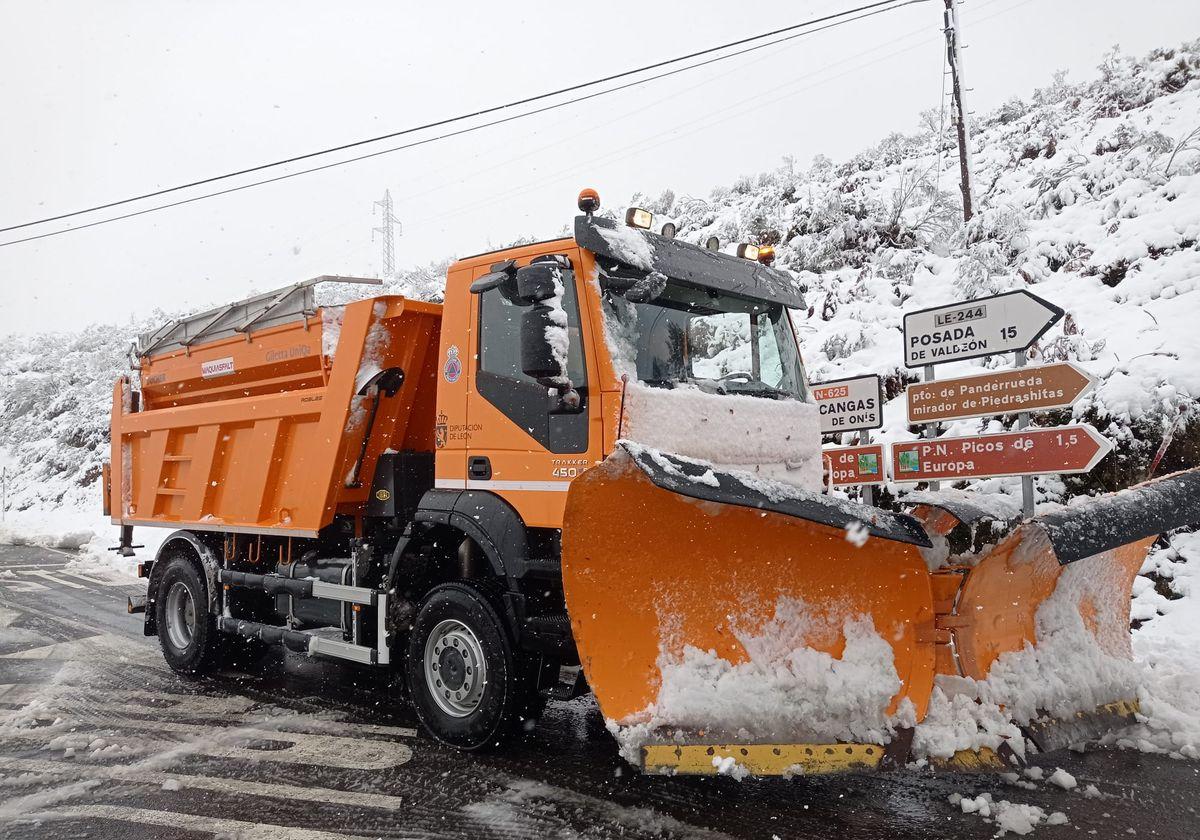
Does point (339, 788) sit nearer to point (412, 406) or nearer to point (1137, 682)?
point (412, 406)

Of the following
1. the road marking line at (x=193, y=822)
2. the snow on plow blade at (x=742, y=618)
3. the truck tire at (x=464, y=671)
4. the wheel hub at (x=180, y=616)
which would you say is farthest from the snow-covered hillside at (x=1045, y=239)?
the wheel hub at (x=180, y=616)

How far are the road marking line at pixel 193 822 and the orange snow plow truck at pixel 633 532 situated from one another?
39.3 inches

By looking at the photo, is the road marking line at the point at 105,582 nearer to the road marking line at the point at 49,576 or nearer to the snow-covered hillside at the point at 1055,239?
the road marking line at the point at 49,576

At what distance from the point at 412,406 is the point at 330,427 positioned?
528 mm

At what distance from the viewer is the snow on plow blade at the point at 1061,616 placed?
355 cm

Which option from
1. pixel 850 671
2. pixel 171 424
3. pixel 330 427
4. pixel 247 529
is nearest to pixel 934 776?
pixel 850 671

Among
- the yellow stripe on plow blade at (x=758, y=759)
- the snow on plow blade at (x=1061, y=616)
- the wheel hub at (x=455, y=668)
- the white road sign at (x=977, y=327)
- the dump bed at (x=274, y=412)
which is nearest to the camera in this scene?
the yellow stripe on plow blade at (x=758, y=759)

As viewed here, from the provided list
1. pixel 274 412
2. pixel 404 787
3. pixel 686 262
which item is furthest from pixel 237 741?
pixel 686 262

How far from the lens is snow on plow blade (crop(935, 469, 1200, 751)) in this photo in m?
3.55

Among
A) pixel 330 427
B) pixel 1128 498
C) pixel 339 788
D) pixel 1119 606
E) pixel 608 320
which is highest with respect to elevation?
pixel 608 320

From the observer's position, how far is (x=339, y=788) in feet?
12.5

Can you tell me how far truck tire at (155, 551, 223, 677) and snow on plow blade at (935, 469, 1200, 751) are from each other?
17.7 ft

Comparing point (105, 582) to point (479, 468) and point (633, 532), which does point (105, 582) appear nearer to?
point (479, 468)

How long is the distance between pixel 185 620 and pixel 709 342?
5124mm
